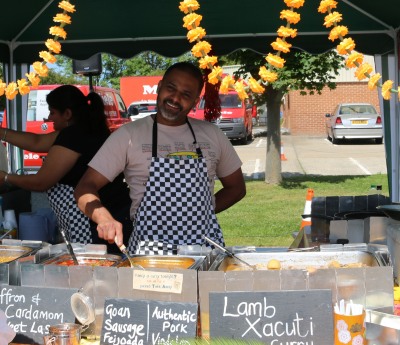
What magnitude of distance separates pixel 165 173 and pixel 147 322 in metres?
1.18

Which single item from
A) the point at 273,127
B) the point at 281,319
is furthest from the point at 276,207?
the point at 281,319

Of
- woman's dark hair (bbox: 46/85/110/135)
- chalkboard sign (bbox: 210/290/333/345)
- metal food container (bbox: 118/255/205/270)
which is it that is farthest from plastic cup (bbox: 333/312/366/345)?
woman's dark hair (bbox: 46/85/110/135)

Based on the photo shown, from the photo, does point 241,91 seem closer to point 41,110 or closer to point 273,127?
point 273,127

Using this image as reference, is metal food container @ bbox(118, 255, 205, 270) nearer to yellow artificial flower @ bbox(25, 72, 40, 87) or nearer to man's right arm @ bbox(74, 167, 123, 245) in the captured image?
man's right arm @ bbox(74, 167, 123, 245)

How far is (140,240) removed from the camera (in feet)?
10.0

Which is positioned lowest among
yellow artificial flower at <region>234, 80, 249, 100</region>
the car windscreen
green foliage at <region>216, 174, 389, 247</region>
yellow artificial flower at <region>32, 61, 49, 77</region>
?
green foliage at <region>216, 174, 389, 247</region>

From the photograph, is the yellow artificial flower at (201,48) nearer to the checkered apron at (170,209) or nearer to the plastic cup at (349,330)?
the checkered apron at (170,209)

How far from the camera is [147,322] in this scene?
77.5 inches

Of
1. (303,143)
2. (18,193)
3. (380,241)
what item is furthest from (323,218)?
(303,143)

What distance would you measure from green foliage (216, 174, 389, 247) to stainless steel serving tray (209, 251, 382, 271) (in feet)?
16.6

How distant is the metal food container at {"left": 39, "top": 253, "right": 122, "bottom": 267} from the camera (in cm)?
238

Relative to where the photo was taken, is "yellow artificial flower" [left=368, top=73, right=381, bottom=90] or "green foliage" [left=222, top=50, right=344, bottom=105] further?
"green foliage" [left=222, top=50, right=344, bottom=105]

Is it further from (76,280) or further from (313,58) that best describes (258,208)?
(76,280)

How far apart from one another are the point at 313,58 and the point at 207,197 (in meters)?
7.04
